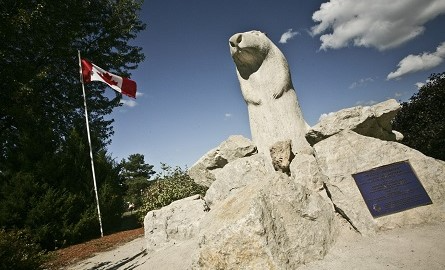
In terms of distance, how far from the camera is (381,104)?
643 centimetres

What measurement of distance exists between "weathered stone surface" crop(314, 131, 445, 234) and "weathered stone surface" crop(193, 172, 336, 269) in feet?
1.36

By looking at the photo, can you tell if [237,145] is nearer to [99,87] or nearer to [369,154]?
[369,154]

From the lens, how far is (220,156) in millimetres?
7879

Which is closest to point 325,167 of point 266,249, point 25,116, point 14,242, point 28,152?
point 266,249

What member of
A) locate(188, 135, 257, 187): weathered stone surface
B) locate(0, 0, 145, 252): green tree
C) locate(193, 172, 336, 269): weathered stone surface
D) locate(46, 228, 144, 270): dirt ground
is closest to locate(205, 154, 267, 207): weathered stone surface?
locate(188, 135, 257, 187): weathered stone surface

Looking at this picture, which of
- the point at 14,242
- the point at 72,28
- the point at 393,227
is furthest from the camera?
the point at 72,28

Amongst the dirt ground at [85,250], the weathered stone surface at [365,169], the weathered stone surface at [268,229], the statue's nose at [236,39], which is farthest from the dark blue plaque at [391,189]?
the dirt ground at [85,250]

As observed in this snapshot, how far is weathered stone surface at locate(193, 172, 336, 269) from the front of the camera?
341 centimetres

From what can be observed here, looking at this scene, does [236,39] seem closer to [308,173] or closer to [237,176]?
[237,176]

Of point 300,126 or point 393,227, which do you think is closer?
point 393,227

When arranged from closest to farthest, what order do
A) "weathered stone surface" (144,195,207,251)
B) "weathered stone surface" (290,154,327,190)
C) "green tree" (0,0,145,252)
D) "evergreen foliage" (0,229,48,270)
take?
"evergreen foliage" (0,229,48,270) < "weathered stone surface" (290,154,327,190) < "weathered stone surface" (144,195,207,251) < "green tree" (0,0,145,252)

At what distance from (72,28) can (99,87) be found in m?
3.59

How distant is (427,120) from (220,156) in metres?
11.0

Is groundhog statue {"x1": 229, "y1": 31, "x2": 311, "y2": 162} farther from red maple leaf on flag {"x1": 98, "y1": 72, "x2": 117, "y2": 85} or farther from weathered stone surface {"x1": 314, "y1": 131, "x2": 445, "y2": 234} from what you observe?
red maple leaf on flag {"x1": 98, "y1": 72, "x2": 117, "y2": 85}
